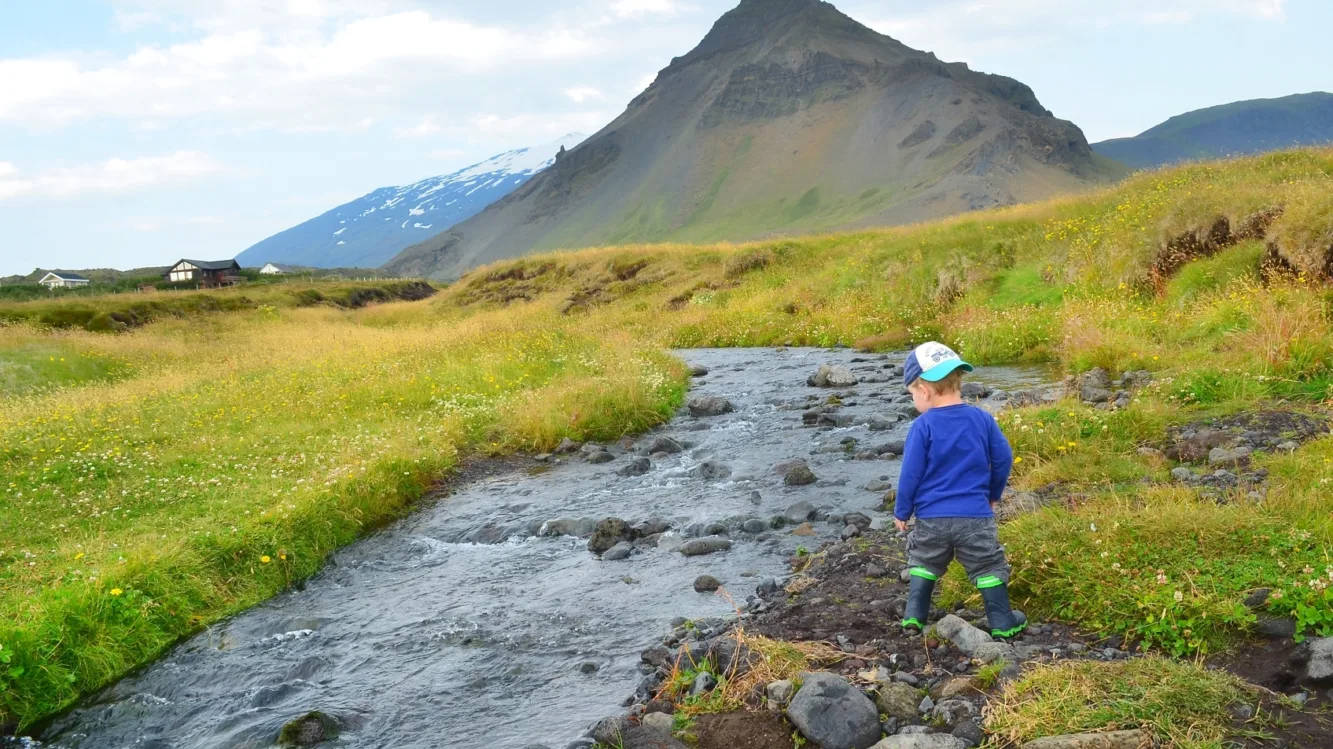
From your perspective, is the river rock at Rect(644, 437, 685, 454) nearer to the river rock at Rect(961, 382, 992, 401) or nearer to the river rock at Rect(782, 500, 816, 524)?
the river rock at Rect(782, 500, 816, 524)

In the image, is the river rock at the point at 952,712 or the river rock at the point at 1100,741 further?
the river rock at the point at 952,712

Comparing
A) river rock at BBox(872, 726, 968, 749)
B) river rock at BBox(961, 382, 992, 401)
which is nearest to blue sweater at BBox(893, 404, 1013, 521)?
river rock at BBox(872, 726, 968, 749)

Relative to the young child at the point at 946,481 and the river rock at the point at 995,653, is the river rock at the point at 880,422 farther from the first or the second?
the river rock at the point at 995,653

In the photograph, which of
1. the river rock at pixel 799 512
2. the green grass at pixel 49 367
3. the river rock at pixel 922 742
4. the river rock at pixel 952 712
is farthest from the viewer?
the green grass at pixel 49 367

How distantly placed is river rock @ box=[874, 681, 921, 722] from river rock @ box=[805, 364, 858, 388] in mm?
15504

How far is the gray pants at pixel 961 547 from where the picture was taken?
6.50 metres

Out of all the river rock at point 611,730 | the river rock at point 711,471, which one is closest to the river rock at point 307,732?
the river rock at point 611,730

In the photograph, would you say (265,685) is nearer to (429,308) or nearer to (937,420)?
(937,420)

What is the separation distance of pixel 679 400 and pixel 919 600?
45.5ft

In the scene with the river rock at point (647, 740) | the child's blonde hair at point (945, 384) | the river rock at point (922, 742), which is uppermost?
the child's blonde hair at point (945, 384)

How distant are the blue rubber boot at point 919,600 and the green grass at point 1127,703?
1417 mm

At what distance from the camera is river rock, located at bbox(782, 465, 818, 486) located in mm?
12578

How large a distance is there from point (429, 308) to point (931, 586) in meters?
58.7

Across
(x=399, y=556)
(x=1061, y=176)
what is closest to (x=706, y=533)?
(x=399, y=556)
